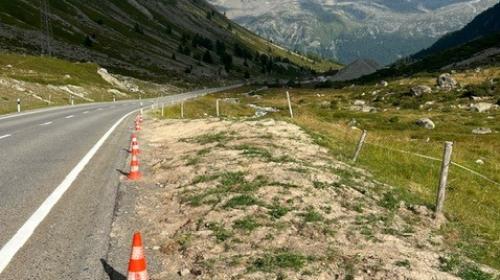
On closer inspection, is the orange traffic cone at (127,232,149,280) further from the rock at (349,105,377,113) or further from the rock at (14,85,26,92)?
the rock at (349,105,377,113)

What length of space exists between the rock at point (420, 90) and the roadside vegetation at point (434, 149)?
0.86 meters

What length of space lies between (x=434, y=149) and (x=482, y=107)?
1435 inches

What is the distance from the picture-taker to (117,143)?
2027 centimetres

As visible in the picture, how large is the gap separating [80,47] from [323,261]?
423ft

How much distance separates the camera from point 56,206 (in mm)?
10117

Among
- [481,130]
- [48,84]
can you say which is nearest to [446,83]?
[481,130]

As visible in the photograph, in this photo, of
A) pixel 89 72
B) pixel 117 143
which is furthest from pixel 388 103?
pixel 117 143

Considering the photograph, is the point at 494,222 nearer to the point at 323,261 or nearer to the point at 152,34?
the point at 323,261

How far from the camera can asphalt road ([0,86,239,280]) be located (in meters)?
7.30

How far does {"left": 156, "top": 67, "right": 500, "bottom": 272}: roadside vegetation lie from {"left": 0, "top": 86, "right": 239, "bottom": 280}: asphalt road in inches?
111

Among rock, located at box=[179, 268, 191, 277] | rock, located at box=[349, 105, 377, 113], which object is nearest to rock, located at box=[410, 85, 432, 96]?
rock, located at box=[349, 105, 377, 113]

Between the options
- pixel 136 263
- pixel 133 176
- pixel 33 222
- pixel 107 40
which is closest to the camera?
pixel 136 263

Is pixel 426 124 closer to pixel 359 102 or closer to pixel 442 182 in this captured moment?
pixel 359 102

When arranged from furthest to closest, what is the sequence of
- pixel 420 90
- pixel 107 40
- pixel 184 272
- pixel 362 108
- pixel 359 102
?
pixel 107 40 < pixel 359 102 < pixel 420 90 < pixel 362 108 < pixel 184 272
